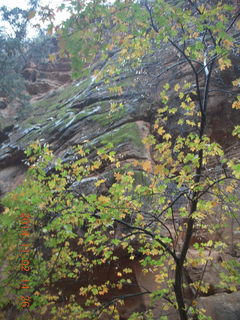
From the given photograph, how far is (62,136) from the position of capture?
1393cm

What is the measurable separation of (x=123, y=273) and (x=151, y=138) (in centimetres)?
464

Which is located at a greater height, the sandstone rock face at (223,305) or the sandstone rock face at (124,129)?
the sandstone rock face at (124,129)

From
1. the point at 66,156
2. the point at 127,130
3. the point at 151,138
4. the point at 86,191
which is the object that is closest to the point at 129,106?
the point at 127,130

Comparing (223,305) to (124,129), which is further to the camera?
(124,129)

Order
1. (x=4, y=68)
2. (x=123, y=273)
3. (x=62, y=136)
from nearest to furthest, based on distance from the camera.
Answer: (x=123, y=273) → (x=62, y=136) → (x=4, y=68)

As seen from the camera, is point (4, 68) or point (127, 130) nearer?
point (127, 130)

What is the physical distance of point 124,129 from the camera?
11242mm

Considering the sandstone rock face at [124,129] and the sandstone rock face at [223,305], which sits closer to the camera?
the sandstone rock face at [223,305]

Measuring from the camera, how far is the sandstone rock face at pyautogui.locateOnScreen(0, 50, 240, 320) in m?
7.01

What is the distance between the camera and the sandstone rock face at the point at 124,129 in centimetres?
701

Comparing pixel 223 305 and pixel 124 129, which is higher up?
pixel 124 129

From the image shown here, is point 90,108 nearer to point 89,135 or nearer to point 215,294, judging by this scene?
point 89,135

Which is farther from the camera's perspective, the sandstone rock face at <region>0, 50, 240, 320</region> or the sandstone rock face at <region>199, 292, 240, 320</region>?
the sandstone rock face at <region>0, 50, 240, 320</region>

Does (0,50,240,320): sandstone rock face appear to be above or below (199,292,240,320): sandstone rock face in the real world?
above
